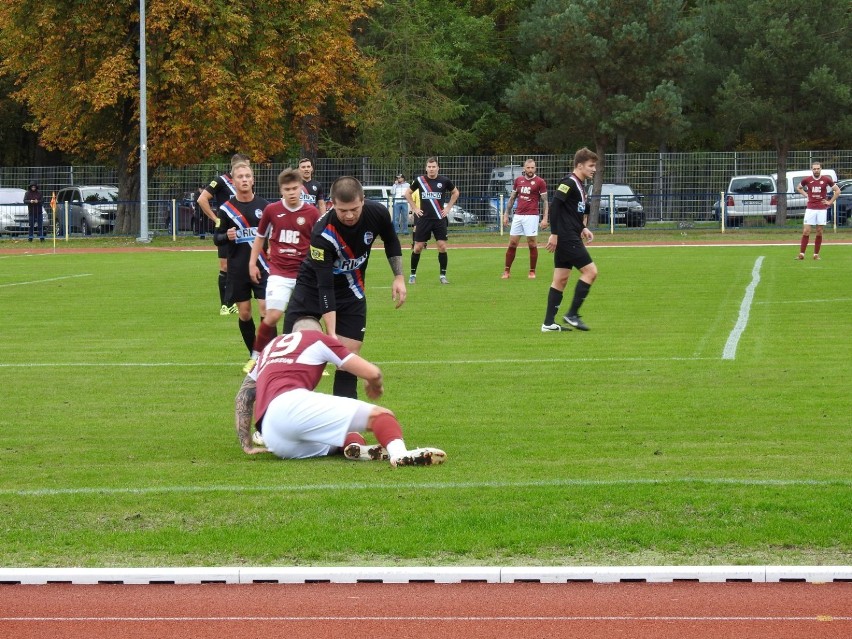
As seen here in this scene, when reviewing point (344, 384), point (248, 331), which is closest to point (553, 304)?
point (248, 331)

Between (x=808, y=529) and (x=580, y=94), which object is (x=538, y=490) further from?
(x=580, y=94)

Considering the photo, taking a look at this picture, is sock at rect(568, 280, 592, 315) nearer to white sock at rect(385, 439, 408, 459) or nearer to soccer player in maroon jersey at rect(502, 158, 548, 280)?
white sock at rect(385, 439, 408, 459)

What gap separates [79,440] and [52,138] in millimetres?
41929

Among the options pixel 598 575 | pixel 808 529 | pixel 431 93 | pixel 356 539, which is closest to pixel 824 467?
pixel 808 529

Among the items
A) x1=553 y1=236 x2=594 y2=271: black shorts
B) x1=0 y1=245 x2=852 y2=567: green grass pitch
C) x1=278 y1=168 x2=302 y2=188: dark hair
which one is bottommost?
x1=0 y1=245 x2=852 y2=567: green grass pitch

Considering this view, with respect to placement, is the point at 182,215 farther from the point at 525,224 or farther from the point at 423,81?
the point at 525,224

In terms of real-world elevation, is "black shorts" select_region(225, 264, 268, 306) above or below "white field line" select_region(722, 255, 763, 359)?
above

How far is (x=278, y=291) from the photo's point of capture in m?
12.6

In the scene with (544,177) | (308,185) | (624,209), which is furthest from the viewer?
(544,177)

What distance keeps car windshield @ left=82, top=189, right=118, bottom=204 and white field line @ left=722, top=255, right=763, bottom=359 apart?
3037cm

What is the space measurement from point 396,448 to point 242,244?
6.03m

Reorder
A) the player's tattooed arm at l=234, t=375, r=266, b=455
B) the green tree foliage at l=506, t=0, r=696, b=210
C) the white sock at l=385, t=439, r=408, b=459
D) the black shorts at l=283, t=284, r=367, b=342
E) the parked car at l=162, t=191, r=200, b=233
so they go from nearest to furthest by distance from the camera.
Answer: the white sock at l=385, t=439, r=408, b=459 → the player's tattooed arm at l=234, t=375, r=266, b=455 → the black shorts at l=283, t=284, r=367, b=342 → the parked car at l=162, t=191, r=200, b=233 → the green tree foliage at l=506, t=0, r=696, b=210

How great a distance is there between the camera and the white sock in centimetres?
830

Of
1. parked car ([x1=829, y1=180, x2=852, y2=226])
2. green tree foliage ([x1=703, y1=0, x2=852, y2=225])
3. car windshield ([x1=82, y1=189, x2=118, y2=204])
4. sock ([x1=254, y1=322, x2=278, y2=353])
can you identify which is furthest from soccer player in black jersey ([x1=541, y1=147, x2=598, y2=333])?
car windshield ([x1=82, y1=189, x2=118, y2=204])
